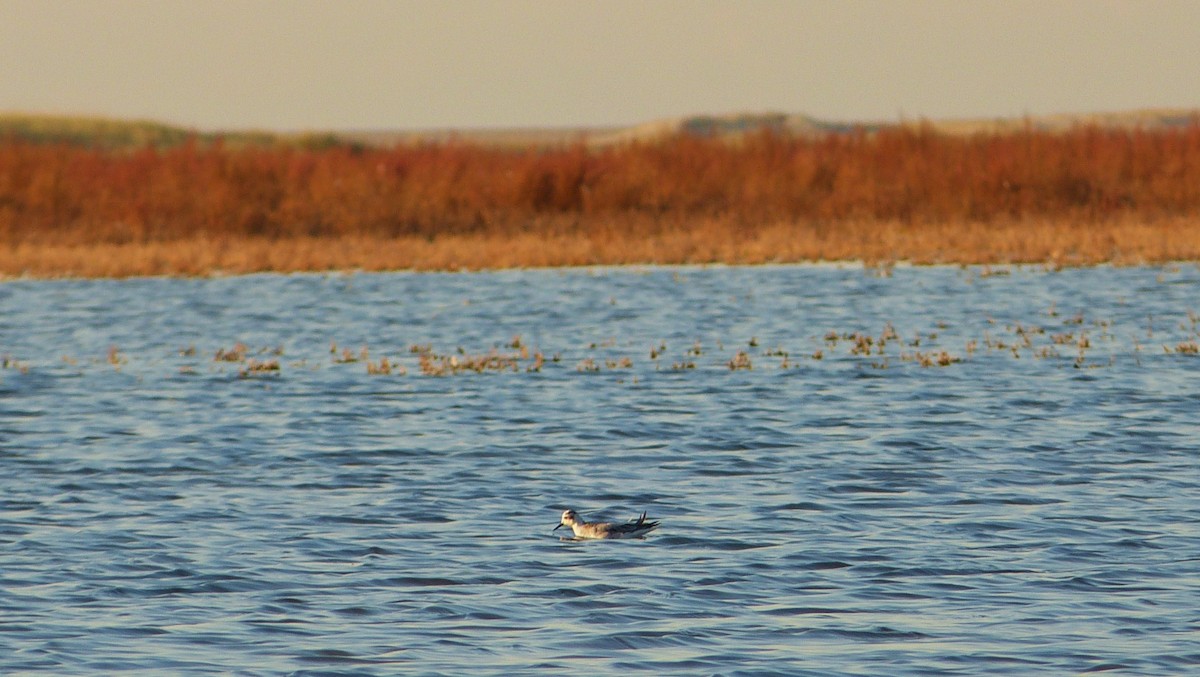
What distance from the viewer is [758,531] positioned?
10.3 metres

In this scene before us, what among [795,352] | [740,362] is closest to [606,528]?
[740,362]

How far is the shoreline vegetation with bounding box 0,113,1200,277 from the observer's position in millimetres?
29016

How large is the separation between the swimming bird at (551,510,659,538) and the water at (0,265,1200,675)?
4.1 inches

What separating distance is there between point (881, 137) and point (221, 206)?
12366mm

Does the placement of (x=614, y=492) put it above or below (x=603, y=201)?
below

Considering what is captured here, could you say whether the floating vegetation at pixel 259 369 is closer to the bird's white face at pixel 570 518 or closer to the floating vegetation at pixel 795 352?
the floating vegetation at pixel 795 352

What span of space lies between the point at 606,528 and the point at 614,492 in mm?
1868

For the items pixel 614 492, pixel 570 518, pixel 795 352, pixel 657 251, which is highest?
pixel 657 251

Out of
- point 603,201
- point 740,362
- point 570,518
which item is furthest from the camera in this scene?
point 603,201

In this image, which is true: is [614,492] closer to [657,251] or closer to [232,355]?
[232,355]

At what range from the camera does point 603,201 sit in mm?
33031

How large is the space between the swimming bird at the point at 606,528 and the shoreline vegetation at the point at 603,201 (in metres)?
18.6

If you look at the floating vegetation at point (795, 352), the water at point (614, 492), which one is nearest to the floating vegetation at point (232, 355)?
the floating vegetation at point (795, 352)

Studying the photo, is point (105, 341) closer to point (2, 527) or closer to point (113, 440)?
point (113, 440)
